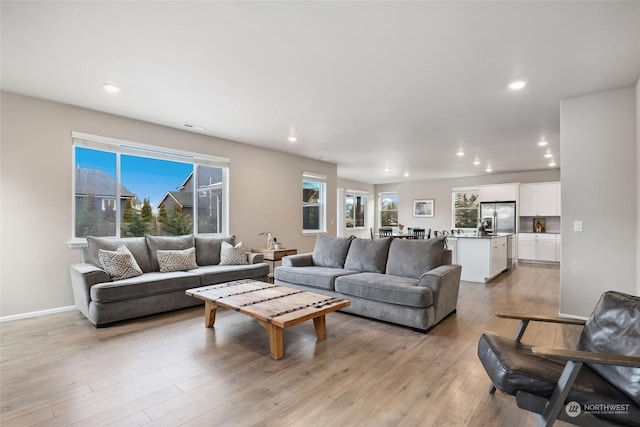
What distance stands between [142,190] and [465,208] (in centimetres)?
929

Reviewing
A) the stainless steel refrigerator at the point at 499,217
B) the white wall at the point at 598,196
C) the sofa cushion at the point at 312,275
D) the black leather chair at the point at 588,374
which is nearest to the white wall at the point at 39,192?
the sofa cushion at the point at 312,275

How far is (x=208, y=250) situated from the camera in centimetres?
499

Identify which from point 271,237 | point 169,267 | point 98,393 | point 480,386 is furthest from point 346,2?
point 271,237

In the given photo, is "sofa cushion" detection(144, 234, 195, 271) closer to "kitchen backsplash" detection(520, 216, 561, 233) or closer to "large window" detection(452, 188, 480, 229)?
"large window" detection(452, 188, 480, 229)

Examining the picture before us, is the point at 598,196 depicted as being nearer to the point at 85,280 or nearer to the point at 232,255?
the point at 232,255

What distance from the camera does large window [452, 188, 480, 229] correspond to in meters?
10.0

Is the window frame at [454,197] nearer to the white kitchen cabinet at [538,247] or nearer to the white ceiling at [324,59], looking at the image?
the white kitchen cabinet at [538,247]

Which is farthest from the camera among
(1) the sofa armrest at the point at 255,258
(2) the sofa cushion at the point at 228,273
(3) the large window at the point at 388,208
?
(3) the large window at the point at 388,208

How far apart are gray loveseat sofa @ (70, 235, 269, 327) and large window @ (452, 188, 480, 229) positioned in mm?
7634

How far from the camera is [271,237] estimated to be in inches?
237

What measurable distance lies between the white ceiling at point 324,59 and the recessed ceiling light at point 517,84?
65mm

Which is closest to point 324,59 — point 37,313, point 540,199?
point 37,313

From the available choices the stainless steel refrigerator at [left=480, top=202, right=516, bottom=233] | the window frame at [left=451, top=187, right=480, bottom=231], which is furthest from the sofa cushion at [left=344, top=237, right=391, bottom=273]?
the window frame at [left=451, top=187, right=480, bottom=231]

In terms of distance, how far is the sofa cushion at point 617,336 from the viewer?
153 cm
